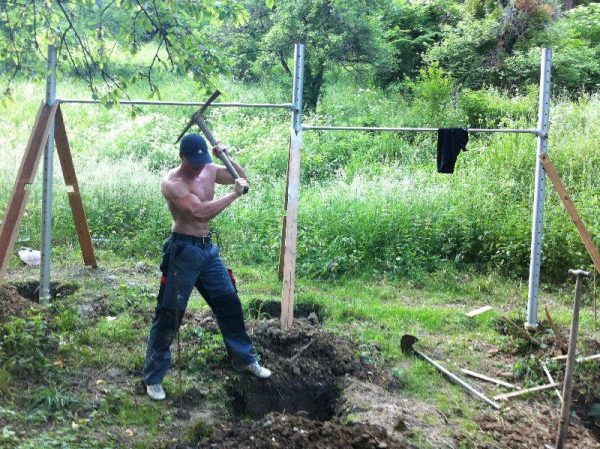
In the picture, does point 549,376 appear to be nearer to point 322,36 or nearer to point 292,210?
point 292,210

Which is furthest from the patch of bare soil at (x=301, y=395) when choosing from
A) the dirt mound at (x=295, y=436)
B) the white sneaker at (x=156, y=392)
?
the white sneaker at (x=156, y=392)

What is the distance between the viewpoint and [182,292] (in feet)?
18.6

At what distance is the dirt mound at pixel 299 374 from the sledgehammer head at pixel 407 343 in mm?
517

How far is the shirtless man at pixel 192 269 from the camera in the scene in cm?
560

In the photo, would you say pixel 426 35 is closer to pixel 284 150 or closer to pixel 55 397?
pixel 284 150

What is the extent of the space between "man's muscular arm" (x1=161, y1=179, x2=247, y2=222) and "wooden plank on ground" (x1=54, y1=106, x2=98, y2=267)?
249 cm

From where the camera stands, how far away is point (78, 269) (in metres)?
8.92

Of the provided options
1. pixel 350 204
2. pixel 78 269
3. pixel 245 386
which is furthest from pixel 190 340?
pixel 350 204

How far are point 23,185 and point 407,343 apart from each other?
12.9ft

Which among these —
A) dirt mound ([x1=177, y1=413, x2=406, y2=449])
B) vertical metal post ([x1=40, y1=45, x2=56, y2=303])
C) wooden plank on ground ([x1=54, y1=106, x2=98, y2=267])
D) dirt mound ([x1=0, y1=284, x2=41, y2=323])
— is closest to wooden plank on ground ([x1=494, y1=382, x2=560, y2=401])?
dirt mound ([x1=177, y1=413, x2=406, y2=449])

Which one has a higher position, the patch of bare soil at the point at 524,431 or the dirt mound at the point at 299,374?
the dirt mound at the point at 299,374

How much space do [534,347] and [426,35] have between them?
13317mm

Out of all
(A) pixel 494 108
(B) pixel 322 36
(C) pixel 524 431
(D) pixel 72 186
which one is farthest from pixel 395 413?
(B) pixel 322 36

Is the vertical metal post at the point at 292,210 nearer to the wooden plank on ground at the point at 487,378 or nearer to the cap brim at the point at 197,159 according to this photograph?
the cap brim at the point at 197,159
